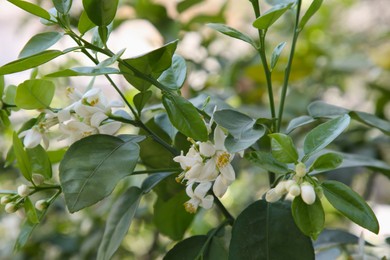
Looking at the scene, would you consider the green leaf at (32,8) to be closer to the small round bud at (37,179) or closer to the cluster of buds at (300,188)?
the small round bud at (37,179)

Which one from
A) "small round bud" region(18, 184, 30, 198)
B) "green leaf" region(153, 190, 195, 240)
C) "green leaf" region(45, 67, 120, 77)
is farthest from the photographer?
"green leaf" region(153, 190, 195, 240)

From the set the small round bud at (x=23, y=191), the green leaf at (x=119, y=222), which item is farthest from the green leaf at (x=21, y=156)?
the green leaf at (x=119, y=222)

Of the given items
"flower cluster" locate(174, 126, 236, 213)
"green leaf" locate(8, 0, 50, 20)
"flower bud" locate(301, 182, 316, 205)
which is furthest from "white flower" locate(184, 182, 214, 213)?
"green leaf" locate(8, 0, 50, 20)

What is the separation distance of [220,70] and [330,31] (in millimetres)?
743

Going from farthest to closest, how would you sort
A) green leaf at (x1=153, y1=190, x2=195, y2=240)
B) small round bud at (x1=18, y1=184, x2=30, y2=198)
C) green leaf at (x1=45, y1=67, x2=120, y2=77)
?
green leaf at (x1=153, y1=190, x2=195, y2=240), small round bud at (x1=18, y1=184, x2=30, y2=198), green leaf at (x1=45, y1=67, x2=120, y2=77)

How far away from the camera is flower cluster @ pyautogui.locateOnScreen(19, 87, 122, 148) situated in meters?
0.50

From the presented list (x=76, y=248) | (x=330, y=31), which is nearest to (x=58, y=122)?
(x=76, y=248)

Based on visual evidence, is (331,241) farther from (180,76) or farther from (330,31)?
(330,31)

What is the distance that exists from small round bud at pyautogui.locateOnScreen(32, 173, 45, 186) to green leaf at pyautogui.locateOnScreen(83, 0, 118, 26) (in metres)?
0.18

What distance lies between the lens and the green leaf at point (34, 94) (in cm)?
49

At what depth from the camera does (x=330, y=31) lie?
196cm

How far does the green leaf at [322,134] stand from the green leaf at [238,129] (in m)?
0.04

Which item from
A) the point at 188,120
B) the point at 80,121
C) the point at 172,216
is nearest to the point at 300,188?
the point at 188,120

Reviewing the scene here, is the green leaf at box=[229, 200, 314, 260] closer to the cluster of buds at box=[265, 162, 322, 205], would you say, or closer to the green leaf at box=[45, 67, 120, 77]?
the cluster of buds at box=[265, 162, 322, 205]
